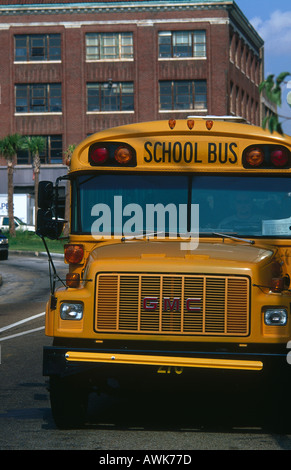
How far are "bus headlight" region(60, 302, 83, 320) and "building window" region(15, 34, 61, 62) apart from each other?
215ft

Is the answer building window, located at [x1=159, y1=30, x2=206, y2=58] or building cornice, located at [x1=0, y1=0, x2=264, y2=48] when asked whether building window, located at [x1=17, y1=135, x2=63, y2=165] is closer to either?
building cornice, located at [x1=0, y1=0, x2=264, y2=48]

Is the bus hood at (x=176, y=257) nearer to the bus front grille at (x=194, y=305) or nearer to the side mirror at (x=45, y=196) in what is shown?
the bus front grille at (x=194, y=305)

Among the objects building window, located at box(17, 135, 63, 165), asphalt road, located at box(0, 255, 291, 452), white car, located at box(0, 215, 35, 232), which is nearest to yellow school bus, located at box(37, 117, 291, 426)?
asphalt road, located at box(0, 255, 291, 452)

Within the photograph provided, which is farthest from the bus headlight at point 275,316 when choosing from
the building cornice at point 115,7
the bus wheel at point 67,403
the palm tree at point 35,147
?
the building cornice at point 115,7

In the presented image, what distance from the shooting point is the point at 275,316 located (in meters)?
7.60

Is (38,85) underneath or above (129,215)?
above

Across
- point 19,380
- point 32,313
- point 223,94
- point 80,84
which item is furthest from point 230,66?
point 19,380

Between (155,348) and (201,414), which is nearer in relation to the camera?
(155,348)

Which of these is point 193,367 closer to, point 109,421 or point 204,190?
point 109,421

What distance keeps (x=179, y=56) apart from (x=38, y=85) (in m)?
11.1

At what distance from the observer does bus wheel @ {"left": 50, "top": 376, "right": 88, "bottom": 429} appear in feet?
25.6

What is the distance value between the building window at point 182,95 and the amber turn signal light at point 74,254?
2458 inches

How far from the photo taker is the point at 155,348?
7.61m

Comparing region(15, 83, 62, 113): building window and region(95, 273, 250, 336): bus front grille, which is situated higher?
region(15, 83, 62, 113): building window
